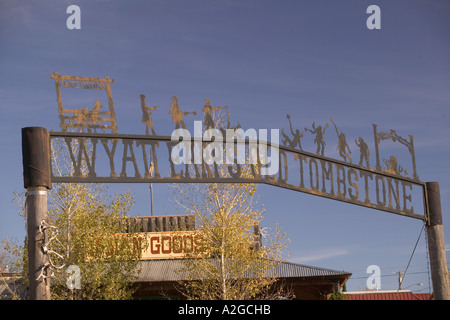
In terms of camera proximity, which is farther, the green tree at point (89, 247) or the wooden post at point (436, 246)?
the green tree at point (89, 247)

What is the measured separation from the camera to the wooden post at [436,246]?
12.3 metres

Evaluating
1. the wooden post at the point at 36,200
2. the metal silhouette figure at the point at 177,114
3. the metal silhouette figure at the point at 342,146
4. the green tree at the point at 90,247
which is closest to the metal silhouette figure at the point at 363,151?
the metal silhouette figure at the point at 342,146

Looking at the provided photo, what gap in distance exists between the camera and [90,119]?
1080 cm

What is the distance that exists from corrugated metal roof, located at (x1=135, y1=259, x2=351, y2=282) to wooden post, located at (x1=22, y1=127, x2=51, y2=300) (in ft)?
56.2

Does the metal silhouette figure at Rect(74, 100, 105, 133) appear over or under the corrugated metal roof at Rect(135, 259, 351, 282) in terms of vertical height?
over

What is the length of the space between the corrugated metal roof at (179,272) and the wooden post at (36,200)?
1714 centimetres

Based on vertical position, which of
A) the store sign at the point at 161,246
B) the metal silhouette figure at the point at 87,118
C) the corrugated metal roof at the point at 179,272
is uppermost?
the metal silhouette figure at the point at 87,118

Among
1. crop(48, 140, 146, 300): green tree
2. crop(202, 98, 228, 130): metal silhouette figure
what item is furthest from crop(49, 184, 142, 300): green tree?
crop(202, 98, 228, 130): metal silhouette figure

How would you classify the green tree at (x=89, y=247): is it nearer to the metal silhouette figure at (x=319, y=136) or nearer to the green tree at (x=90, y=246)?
the green tree at (x=90, y=246)

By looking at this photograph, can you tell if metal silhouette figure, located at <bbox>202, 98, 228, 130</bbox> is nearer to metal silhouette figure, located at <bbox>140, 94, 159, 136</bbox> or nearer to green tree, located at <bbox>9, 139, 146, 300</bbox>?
metal silhouette figure, located at <bbox>140, 94, 159, 136</bbox>

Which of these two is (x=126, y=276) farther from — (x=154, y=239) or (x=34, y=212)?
(x=34, y=212)

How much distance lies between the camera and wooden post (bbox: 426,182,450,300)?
12297mm

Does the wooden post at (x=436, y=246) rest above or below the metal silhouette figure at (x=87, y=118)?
below
